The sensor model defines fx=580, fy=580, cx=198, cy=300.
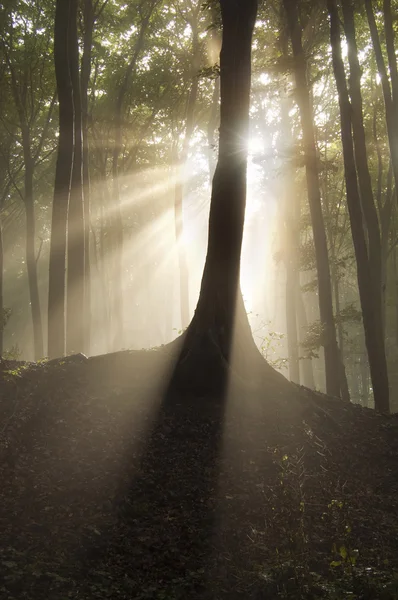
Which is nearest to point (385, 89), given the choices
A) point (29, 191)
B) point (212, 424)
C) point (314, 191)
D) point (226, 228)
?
point (314, 191)

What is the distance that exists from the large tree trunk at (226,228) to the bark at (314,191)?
570 centimetres

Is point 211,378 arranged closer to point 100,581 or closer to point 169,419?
point 169,419

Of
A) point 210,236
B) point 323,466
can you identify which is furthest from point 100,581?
point 210,236

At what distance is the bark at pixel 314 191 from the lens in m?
15.1

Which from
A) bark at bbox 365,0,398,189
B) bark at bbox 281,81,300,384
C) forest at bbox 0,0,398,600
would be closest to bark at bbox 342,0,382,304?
forest at bbox 0,0,398,600

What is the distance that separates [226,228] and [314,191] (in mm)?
7046

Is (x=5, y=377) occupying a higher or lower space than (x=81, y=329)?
lower

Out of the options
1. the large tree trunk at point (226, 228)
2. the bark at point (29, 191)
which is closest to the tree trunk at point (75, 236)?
the large tree trunk at point (226, 228)

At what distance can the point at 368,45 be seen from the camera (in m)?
22.6

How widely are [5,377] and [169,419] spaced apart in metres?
2.68

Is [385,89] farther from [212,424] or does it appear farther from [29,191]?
[29,191]

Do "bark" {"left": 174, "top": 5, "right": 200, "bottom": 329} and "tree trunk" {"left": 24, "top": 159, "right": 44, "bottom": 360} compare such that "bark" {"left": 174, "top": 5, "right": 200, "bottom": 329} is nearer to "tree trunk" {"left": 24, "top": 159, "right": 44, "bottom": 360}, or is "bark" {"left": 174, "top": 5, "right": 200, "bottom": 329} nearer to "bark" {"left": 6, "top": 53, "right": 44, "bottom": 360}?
"bark" {"left": 6, "top": 53, "right": 44, "bottom": 360}

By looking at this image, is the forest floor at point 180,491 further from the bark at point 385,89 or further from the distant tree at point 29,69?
the distant tree at point 29,69

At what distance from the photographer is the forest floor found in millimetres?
5059
